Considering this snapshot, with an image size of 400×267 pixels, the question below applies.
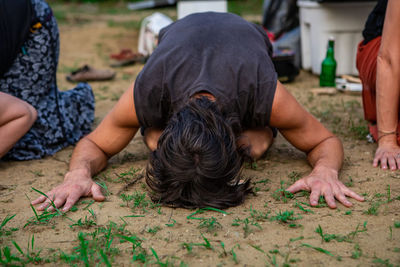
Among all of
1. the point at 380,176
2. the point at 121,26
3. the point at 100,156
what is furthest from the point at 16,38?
the point at 121,26

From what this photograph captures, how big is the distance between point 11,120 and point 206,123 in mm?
1346

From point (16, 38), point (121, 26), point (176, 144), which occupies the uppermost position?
point (16, 38)

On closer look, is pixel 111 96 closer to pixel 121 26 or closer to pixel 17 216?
pixel 17 216

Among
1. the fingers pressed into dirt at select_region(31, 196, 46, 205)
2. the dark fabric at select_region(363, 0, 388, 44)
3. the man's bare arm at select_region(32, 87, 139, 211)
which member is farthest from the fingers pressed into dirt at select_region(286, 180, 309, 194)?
Result: the dark fabric at select_region(363, 0, 388, 44)

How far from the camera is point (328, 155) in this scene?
8.39 feet

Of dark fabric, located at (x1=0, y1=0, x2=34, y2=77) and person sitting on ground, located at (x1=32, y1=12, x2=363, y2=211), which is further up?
dark fabric, located at (x1=0, y1=0, x2=34, y2=77)

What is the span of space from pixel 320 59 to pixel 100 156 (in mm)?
3235

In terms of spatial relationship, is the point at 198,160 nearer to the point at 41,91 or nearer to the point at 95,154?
the point at 95,154

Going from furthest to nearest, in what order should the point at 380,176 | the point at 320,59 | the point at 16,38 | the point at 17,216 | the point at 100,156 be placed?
the point at 320,59 → the point at 16,38 → the point at 100,156 → the point at 380,176 → the point at 17,216

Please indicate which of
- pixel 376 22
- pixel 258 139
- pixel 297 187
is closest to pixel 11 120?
pixel 258 139

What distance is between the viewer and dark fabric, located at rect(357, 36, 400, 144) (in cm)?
308

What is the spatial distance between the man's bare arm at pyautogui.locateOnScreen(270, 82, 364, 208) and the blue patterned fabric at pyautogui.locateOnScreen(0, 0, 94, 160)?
1573 millimetres

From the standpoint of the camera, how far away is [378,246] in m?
1.85

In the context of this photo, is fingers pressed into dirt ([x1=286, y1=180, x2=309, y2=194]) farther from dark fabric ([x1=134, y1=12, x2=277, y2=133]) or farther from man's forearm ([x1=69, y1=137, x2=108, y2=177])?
man's forearm ([x1=69, y1=137, x2=108, y2=177])
